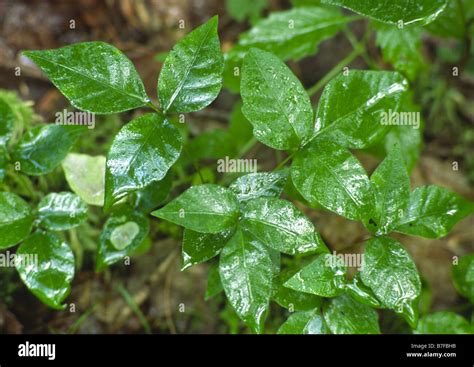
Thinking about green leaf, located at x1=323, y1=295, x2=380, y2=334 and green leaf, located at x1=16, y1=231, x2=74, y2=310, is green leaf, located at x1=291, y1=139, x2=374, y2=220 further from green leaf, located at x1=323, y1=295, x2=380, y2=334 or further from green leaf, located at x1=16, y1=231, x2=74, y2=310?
green leaf, located at x1=16, y1=231, x2=74, y2=310

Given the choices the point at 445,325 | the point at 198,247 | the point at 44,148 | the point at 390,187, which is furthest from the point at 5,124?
the point at 445,325

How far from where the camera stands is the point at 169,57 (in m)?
1.51

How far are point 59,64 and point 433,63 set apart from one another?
2353mm

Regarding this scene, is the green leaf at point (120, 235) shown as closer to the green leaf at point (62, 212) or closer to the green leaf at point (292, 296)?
the green leaf at point (62, 212)

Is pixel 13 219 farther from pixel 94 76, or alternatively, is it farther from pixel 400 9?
pixel 400 9

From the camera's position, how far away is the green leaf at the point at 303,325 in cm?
160

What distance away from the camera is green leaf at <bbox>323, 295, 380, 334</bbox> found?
1.58 metres

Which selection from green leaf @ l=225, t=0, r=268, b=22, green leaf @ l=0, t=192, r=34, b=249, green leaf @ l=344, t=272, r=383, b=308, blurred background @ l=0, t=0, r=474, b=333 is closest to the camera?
green leaf @ l=344, t=272, r=383, b=308

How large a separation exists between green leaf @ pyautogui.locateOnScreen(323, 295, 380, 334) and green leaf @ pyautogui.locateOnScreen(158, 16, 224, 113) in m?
0.78

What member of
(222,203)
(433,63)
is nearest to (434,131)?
(433,63)

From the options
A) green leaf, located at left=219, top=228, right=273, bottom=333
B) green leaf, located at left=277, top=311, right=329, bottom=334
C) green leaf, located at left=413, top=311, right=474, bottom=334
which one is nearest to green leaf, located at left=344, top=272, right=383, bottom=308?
green leaf, located at left=277, top=311, right=329, bottom=334

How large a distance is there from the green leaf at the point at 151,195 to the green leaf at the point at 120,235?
0.03m

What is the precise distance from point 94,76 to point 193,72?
A: 0.99ft

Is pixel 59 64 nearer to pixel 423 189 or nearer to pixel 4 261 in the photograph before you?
pixel 4 261
